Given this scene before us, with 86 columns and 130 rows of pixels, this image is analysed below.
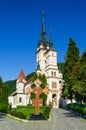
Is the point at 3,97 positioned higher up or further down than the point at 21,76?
further down

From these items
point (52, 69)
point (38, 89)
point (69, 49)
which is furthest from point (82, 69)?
point (52, 69)

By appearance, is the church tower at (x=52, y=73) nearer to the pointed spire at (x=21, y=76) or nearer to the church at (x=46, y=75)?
the church at (x=46, y=75)

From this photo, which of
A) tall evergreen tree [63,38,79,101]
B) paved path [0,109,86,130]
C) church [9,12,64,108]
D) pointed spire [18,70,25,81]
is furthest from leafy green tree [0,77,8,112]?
pointed spire [18,70,25,81]

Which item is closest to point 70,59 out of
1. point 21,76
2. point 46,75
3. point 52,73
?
point 52,73

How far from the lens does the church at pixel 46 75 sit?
86.8 metres

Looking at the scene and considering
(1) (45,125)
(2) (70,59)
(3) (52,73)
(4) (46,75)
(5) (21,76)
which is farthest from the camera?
(5) (21,76)

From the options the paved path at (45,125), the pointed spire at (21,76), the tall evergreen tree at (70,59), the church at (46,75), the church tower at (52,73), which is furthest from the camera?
Result: the pointed spire at (21,76)

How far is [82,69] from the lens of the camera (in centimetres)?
4438

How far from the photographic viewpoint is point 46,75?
292 ft

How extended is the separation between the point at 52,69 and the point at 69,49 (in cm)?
1913

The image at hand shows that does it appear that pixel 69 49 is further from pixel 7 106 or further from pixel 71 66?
pixel 7 106

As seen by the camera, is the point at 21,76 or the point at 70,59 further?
the point at 21,76

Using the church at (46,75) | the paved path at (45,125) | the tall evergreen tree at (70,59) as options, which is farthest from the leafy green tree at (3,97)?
the church at (46,75)

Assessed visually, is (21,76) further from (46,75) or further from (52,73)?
(52,73)
